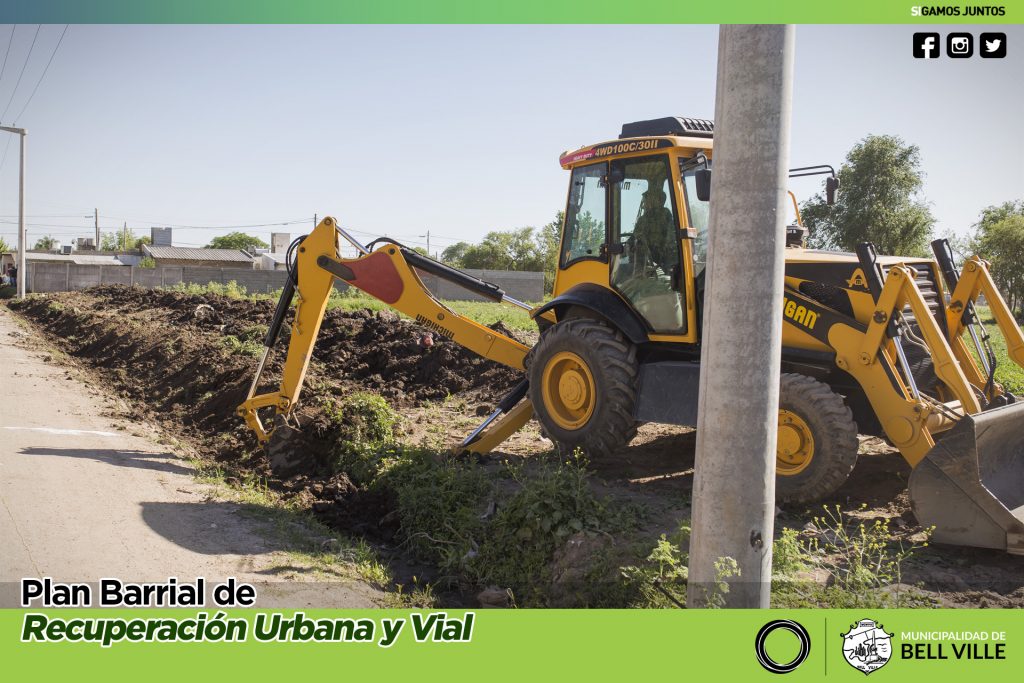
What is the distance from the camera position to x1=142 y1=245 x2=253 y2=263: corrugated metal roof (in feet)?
239

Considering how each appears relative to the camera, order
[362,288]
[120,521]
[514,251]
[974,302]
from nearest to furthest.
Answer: [120,521] < [974,302] < [362,288] < [514,251]

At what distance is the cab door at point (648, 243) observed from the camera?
7.54m

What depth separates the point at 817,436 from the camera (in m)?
6.39

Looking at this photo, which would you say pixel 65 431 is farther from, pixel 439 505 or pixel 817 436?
pixel 817 436

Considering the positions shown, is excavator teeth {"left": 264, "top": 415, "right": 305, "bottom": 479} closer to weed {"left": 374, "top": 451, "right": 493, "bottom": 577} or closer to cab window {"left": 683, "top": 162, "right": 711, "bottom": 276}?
weed {"left": 374, "top": 451, "right": 493, "bottom": 577}

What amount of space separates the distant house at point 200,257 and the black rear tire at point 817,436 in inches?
2646

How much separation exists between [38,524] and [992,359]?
7.78m

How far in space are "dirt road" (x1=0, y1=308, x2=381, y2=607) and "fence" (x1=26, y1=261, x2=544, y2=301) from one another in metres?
28.5

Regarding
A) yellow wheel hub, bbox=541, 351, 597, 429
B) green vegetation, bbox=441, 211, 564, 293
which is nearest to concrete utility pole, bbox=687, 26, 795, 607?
yellow wheel hub, bbox=541, 351, 597, 429

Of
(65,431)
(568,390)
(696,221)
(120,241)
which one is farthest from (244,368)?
(120,241)

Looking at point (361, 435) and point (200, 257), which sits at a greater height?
point (200, 257)

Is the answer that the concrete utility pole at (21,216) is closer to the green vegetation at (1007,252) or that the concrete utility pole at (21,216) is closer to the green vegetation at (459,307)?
the green vegetation at (459,307)

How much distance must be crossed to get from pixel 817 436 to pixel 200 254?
76.0 m

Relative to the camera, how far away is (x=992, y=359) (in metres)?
6.94
